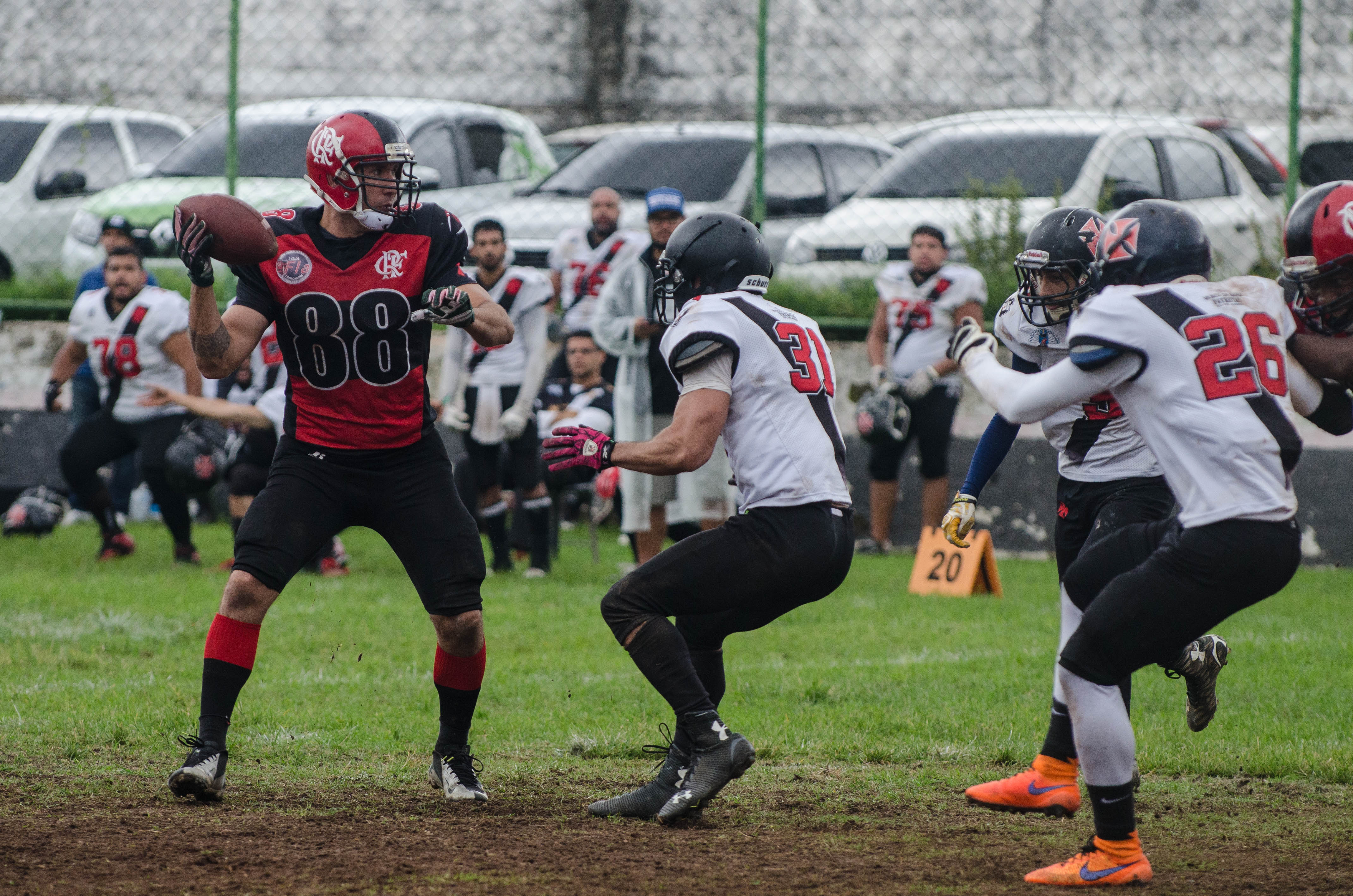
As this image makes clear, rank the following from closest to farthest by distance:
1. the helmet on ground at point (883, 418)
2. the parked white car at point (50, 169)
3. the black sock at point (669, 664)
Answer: the black sock at point (669, 664) → the helmet on ground at point (883, 418) → the parked white car at point (50, 169)

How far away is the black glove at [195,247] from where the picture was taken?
4.69 metres

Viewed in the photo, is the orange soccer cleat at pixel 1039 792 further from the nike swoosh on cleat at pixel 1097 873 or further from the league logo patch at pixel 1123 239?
the league logo patch at pixel 1123 239

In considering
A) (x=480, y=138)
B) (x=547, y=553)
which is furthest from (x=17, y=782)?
(x=480, y=138)

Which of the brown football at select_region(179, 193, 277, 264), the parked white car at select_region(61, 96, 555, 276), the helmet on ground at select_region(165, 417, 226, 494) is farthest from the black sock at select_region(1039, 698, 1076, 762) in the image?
the parked white car at select_region(61, 96, 555, 276)

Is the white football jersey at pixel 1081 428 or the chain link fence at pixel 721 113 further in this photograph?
the chain link fence at pixel 721 113

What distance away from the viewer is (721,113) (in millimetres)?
19484

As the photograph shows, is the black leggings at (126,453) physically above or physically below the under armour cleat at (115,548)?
above

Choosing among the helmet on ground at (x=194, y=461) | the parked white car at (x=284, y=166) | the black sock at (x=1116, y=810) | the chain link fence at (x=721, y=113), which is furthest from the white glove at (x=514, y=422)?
the black sock at (x=1116, y=810)

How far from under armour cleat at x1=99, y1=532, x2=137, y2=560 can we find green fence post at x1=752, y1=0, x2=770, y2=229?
500 centimetres

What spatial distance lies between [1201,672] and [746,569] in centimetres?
166

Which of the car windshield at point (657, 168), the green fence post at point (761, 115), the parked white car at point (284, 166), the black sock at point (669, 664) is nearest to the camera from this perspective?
the black sock at point (669, 664)

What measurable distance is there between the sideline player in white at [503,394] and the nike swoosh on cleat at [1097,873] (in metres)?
6.10

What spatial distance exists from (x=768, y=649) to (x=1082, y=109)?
648 cm

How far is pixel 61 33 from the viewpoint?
1908cm
